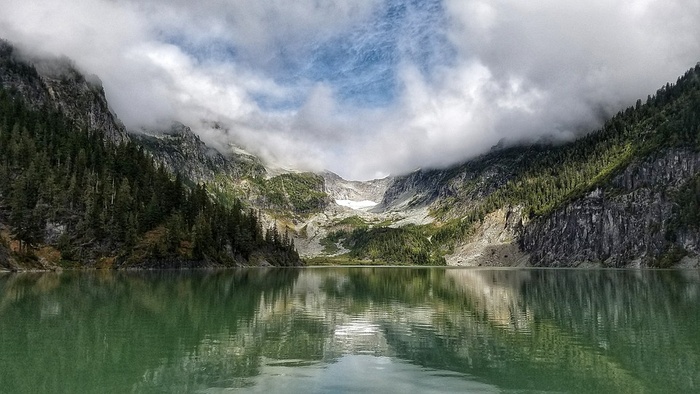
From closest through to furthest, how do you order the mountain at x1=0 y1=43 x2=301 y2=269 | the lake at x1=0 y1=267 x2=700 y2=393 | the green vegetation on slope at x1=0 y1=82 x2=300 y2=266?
the lake at x1=0 y1=267 x2=700 y2=393, the mountain at x1=0 y1=43 x2=301 y2=269, the green vegetation on slope at x1=0 y1=82 x2=300 y2=266

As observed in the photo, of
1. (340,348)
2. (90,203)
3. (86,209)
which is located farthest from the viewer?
(90,203)

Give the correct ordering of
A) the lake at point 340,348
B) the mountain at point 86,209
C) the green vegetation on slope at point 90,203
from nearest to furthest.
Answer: the lake at point 340,348
the mountain at point 86,209
the green vegetation on slope at point 90,203

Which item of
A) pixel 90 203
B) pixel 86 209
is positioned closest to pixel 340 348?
pixel 86 209

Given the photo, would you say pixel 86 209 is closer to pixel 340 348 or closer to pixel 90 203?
pixel 90 203

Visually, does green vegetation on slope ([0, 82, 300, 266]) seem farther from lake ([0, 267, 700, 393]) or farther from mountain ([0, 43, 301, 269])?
lake ([0, 267, 700, 393])

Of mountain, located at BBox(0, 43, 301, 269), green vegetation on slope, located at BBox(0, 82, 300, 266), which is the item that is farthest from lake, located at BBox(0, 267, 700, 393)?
green vegetation on slope, located at BBox(0, 82, 300, 266)

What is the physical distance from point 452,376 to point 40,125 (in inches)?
7722

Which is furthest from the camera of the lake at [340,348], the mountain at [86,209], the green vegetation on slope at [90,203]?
the green vegetation on slope at [90,203]

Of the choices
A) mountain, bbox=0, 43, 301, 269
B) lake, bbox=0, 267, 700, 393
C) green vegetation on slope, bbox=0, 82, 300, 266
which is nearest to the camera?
lake, bbox=0, 267, 700, 393

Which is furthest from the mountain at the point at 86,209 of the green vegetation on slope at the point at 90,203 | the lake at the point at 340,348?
the lake at the point at 340,348

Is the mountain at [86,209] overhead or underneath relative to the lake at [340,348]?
overhead

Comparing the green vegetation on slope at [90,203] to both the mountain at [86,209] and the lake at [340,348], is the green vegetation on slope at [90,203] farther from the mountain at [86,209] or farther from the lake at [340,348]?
the lake at [340,348]

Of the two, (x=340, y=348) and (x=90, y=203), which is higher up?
(x=90, y=203)

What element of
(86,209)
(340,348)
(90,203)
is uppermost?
(90,203)
